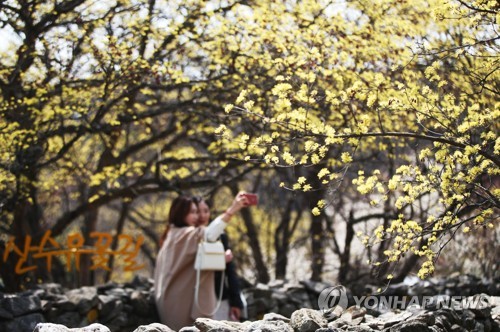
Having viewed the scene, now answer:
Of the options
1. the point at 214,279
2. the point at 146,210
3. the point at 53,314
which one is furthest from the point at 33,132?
the point at 146,210

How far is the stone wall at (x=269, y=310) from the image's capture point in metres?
5.77

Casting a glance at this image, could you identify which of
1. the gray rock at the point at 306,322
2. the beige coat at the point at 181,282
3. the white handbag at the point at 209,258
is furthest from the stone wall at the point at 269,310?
the white handbag at the point at 209,258

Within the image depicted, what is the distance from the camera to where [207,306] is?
26.0ft

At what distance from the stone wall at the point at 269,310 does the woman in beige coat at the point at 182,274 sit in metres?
0.44

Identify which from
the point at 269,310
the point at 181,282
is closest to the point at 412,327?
the point at 181,282

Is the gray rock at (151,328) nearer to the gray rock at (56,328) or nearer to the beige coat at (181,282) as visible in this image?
the gray rock at (56,328)

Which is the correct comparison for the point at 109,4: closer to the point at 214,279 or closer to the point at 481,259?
the point at 214,279

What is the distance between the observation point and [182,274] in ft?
26.6

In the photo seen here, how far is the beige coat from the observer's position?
793 cm

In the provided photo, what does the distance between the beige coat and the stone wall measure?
43cm

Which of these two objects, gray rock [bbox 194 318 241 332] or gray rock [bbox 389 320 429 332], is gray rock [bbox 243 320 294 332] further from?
gray rock [bbox 389 320 429 332]

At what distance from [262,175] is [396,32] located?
638 cm

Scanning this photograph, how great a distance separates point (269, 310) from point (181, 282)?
2276 millimetres

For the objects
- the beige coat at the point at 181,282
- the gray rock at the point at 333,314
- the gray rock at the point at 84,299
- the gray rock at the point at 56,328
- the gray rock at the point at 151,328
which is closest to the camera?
the gray rock at the point at 56,328
